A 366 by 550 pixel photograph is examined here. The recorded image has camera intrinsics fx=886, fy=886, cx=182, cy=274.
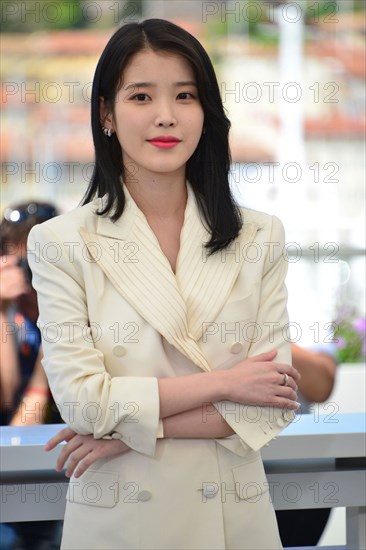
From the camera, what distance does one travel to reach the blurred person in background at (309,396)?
1.62 meters

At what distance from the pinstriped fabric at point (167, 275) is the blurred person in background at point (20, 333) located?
740 millimetres

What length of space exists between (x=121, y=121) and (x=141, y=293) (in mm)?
194

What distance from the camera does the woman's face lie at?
976 millimetres

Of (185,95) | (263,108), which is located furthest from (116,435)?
(263,108)

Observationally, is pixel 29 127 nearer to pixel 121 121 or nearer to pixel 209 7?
pixel 209 7

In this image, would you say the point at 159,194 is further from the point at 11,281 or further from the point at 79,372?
the point at 11,281

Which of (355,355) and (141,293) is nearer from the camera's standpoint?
(141,293)

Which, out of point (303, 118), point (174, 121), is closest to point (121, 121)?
point (174, 121)

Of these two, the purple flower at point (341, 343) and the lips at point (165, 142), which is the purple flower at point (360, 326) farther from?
the lips at point (165, 142)

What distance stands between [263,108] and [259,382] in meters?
3.40

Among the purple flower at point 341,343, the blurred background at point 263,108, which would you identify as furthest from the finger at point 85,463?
the blurred background at point 263,108

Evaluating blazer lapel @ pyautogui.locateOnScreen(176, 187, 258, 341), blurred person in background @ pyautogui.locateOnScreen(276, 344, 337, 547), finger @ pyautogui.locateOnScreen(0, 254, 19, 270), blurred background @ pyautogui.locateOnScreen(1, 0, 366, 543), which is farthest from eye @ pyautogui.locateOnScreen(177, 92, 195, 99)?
blurred background @ pyautogui.locateOnScreen(1, 0, 366, 543)

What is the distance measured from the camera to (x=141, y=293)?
99 cm

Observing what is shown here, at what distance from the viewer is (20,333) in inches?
69.3
